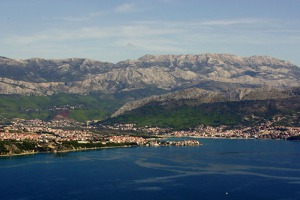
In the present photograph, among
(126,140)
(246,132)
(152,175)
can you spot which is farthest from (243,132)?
(152,175)

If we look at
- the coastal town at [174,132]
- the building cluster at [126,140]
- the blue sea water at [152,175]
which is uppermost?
the coastal town at [174,132]

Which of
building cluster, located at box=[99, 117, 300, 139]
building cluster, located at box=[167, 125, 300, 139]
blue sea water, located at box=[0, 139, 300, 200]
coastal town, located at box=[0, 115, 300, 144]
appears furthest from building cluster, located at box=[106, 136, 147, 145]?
building cluster, located at box=[167, 125, 300, 139]

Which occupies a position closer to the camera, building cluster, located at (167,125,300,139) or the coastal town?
the coastal town

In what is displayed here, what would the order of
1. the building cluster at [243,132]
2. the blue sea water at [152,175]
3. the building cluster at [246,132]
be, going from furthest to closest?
1. the building cluster at [243,132]
2. the building cluster at [246,132]
3. the blue sea water at [152,175]

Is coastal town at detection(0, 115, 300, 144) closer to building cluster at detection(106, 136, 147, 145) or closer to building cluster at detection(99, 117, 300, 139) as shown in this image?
building cluster at detection(99, 117, 300, 139)

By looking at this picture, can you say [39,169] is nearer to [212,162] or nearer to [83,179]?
[83,179]

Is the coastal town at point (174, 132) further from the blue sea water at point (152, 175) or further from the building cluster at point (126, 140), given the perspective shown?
the blue sea water at point (152, 175)

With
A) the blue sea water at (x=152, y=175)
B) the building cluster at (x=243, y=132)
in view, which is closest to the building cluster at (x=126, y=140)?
the blue sea water at (x=152, y=175)

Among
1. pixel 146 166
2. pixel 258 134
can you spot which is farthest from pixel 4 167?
pixel 258 134
